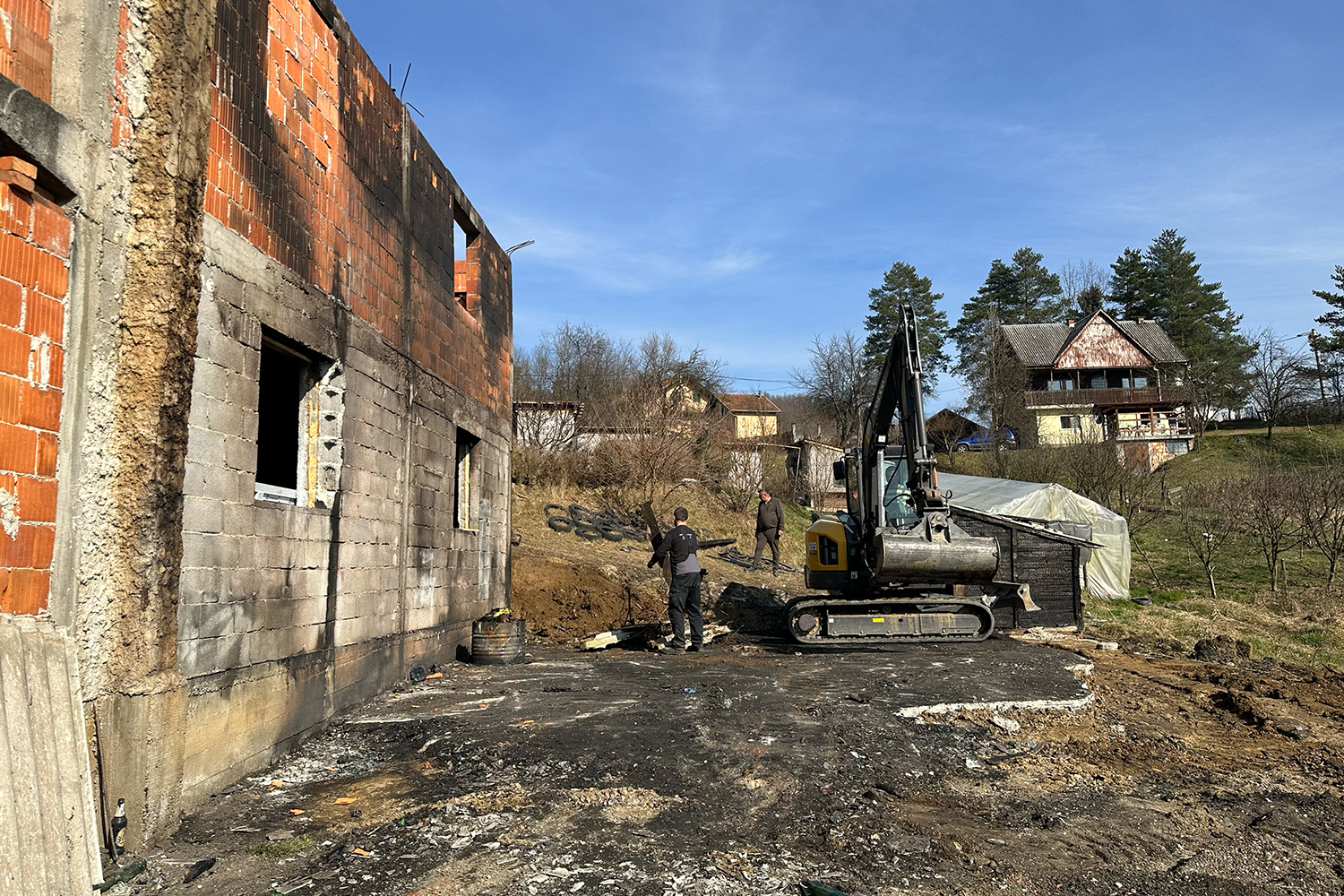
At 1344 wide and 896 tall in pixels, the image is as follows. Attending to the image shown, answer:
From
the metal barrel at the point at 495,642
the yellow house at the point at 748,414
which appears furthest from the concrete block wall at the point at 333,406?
the yellow house at the point at 748,414

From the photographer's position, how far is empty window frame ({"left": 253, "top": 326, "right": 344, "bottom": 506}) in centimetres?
685

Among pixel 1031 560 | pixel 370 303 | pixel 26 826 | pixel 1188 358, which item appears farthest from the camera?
pixel 1188 358

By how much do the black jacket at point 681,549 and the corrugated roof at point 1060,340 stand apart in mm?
40706

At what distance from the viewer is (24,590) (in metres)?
3.72

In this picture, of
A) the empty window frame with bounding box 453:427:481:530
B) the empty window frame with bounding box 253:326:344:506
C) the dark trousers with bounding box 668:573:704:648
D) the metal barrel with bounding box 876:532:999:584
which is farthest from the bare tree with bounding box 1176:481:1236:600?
the empty window frame with bounding box 253:326:344:506

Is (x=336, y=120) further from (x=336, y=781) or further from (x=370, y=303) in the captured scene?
(x=336, y=781)

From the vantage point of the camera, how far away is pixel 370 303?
8.00 m

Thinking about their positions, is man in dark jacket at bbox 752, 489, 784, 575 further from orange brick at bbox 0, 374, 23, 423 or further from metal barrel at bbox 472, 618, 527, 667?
orange brick at bbox 0, 374, 23, 423

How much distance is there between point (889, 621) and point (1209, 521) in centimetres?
1388

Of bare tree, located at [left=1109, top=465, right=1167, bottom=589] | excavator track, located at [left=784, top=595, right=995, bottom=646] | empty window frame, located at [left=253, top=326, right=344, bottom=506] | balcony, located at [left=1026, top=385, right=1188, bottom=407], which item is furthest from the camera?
balcony, located at [left=1026, top=385, right=1188, bottom=407]

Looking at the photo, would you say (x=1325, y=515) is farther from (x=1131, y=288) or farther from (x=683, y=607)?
(x=1131, y=288)

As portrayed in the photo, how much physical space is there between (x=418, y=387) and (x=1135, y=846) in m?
7.39

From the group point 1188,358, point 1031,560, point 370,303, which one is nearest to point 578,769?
point 370,303

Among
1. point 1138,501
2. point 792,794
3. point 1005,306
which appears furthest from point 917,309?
point 792,794
